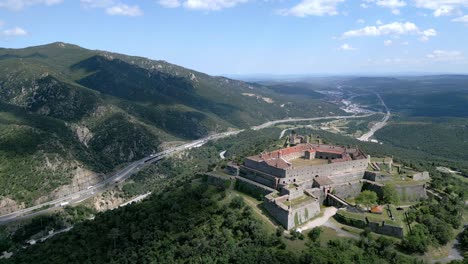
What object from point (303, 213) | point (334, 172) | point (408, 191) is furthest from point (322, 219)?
point (408, 191)

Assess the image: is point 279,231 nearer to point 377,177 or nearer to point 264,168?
point 264,168

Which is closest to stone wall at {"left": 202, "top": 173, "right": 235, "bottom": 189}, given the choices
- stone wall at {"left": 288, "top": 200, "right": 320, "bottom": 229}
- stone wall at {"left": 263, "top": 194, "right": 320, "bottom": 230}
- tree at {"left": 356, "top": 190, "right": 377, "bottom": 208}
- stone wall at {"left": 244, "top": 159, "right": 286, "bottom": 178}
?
stone wall at {"left": 244, "top": 159, "right": 286, "bottom": 178}

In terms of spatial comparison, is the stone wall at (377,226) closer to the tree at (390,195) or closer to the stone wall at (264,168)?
the tree at (390,195)

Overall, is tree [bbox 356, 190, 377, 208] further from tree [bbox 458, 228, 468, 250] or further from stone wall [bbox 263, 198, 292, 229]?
stone wall [bbox 263, 198, 292, 229]

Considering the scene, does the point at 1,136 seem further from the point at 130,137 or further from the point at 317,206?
the point at 317,206

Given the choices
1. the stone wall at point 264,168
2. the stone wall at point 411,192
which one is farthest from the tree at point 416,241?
the stone wall at point 264,168
